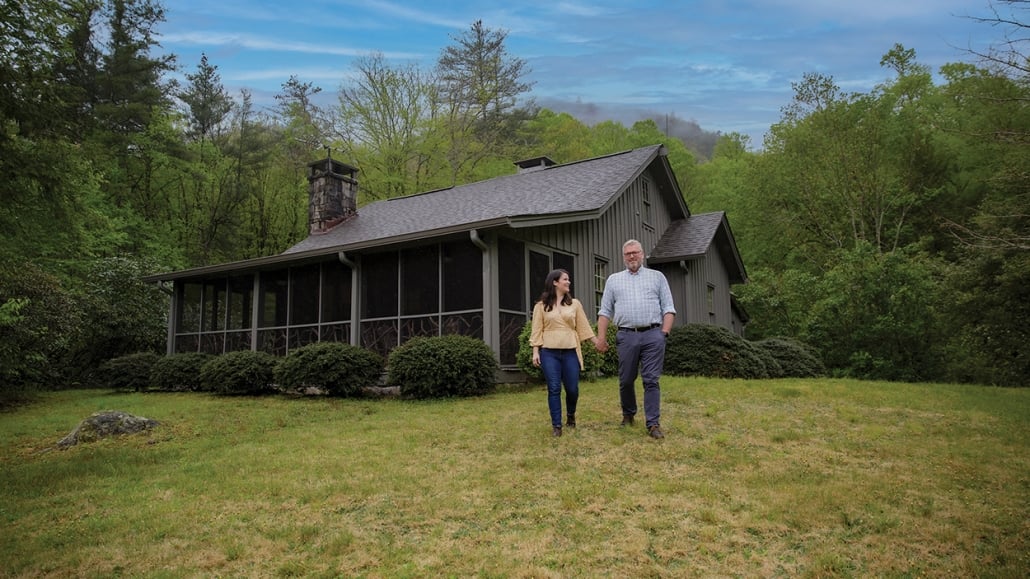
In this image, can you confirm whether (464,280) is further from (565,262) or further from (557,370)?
(557,370)

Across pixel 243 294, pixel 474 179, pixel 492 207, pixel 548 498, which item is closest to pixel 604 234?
pixel 492 207

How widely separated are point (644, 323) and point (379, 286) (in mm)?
9345

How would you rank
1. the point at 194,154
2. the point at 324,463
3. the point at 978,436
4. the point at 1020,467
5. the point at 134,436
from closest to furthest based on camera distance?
the point at 1020,467
the point at 324,463
the point at 978,436
the point at 134,436
the point at 194,154

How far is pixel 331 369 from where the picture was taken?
11.7m

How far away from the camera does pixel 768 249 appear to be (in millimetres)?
29703

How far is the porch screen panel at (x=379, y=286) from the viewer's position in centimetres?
1388

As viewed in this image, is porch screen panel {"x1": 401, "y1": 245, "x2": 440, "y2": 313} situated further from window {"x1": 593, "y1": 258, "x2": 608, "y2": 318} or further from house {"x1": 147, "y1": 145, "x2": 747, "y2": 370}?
window {"x1": 593, "y1": 258, "x2": 608, "y2": 318}

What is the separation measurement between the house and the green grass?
4.47 metres

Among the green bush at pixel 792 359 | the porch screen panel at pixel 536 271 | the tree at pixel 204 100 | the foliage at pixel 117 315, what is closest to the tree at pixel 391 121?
the tree at pixel 204 100

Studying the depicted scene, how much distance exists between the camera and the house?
12.4 metres

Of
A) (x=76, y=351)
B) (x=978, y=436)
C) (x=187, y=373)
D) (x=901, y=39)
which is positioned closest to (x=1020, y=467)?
(x=978, y=436)

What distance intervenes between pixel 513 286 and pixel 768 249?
20912 millimetres

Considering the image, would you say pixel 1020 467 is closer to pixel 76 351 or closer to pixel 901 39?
pixel 76 351

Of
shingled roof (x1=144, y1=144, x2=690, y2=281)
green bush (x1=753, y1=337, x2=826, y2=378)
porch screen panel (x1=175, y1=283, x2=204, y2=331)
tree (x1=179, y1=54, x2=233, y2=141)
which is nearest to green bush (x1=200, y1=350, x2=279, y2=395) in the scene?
shingled roof (x1=144, y1=144, x2=690, y2=281)
